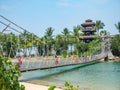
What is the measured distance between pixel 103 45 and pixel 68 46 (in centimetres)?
618

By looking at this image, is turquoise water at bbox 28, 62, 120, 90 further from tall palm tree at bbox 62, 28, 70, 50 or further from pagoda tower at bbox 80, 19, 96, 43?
pagoda tower at bbox 80, 19, 96, 43

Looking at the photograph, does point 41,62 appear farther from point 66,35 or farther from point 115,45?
point 66,35

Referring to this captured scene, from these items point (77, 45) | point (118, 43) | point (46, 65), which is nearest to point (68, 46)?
point (77, 45)

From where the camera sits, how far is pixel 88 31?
59281 millimetres

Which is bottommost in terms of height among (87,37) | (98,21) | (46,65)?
(46,65)

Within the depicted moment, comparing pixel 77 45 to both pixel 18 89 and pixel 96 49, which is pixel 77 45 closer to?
pixel 96 49

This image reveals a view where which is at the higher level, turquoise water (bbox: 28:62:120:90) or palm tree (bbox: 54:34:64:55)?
palm tree (bbox: 54:34:64:55)

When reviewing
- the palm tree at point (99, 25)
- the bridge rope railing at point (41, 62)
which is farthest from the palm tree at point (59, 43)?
the bridge rope railing at point (41, 62)

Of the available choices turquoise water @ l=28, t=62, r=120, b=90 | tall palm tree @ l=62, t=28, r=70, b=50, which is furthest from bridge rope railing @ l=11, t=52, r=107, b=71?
tall palm tree @ l=62, t=28, r=70, b=50

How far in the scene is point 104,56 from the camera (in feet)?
162

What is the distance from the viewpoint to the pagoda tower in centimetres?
5521

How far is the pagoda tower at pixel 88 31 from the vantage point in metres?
55.2

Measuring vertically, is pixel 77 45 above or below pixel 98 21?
below

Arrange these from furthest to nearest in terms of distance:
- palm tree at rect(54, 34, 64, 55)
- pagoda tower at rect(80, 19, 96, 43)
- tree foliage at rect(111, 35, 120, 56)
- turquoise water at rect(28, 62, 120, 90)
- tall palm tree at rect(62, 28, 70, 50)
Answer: pagoda tower at rect(80, 19, 96, 43), tall palm tree at rect(62, 28, 70, 50), tree foliage at rect(111, 35, 120, 56), palm tree at rect(54, 34, 64, 55), turquoise water at rect(28, 62, 120, 90)
